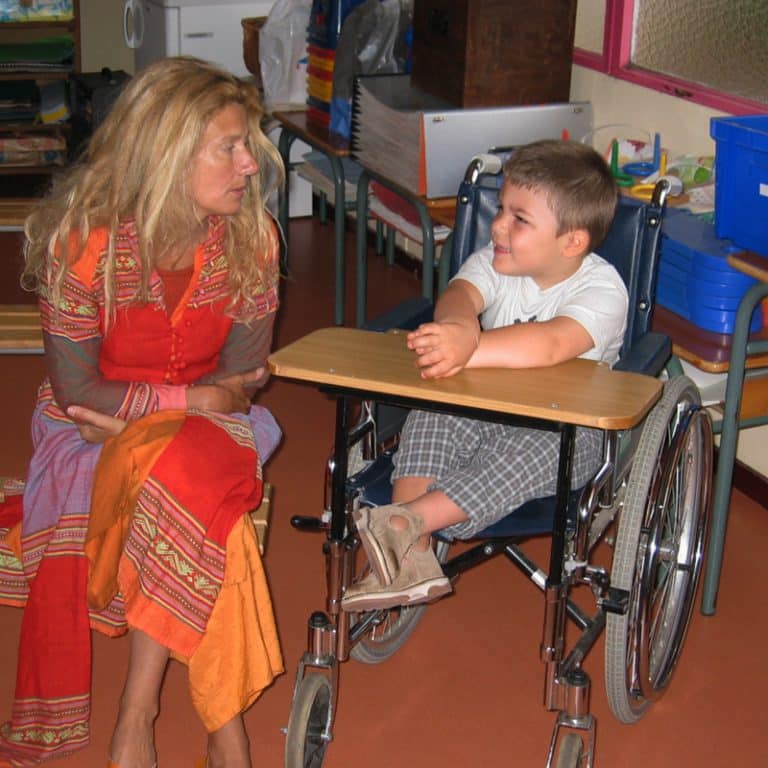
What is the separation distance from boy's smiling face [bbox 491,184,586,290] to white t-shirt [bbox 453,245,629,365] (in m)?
0.05

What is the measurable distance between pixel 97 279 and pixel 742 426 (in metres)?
1.34

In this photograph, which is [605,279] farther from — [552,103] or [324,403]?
[324,403]

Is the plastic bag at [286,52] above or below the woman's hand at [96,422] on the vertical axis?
above

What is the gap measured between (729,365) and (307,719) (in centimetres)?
106

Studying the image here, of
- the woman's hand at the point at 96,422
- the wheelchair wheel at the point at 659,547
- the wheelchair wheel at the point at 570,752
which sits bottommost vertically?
the wheelchair wheel at the point at 570,752

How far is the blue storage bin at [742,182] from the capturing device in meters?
2.40

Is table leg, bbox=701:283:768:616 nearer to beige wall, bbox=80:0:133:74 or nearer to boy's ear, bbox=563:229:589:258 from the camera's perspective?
boy's ear, bbox=563:229:589:258

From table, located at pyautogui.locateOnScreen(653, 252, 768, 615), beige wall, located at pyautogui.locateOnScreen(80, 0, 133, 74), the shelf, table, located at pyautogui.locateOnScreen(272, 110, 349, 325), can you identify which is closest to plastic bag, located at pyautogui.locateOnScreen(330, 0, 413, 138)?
table, located at pyautogui.locateOnScreen(272, 110, 349, 325)

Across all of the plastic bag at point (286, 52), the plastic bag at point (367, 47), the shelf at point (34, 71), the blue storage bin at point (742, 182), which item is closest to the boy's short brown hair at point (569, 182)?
the blue storage bin at point (742, 182)

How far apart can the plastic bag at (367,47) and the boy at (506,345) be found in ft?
5.23

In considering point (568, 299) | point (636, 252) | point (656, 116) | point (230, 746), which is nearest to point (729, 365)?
point (636, 252)

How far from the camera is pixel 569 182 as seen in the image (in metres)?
2.12

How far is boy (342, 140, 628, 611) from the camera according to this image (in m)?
1.94

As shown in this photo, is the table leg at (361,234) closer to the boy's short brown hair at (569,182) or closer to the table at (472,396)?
the boy's short brown hair at (569,182)
